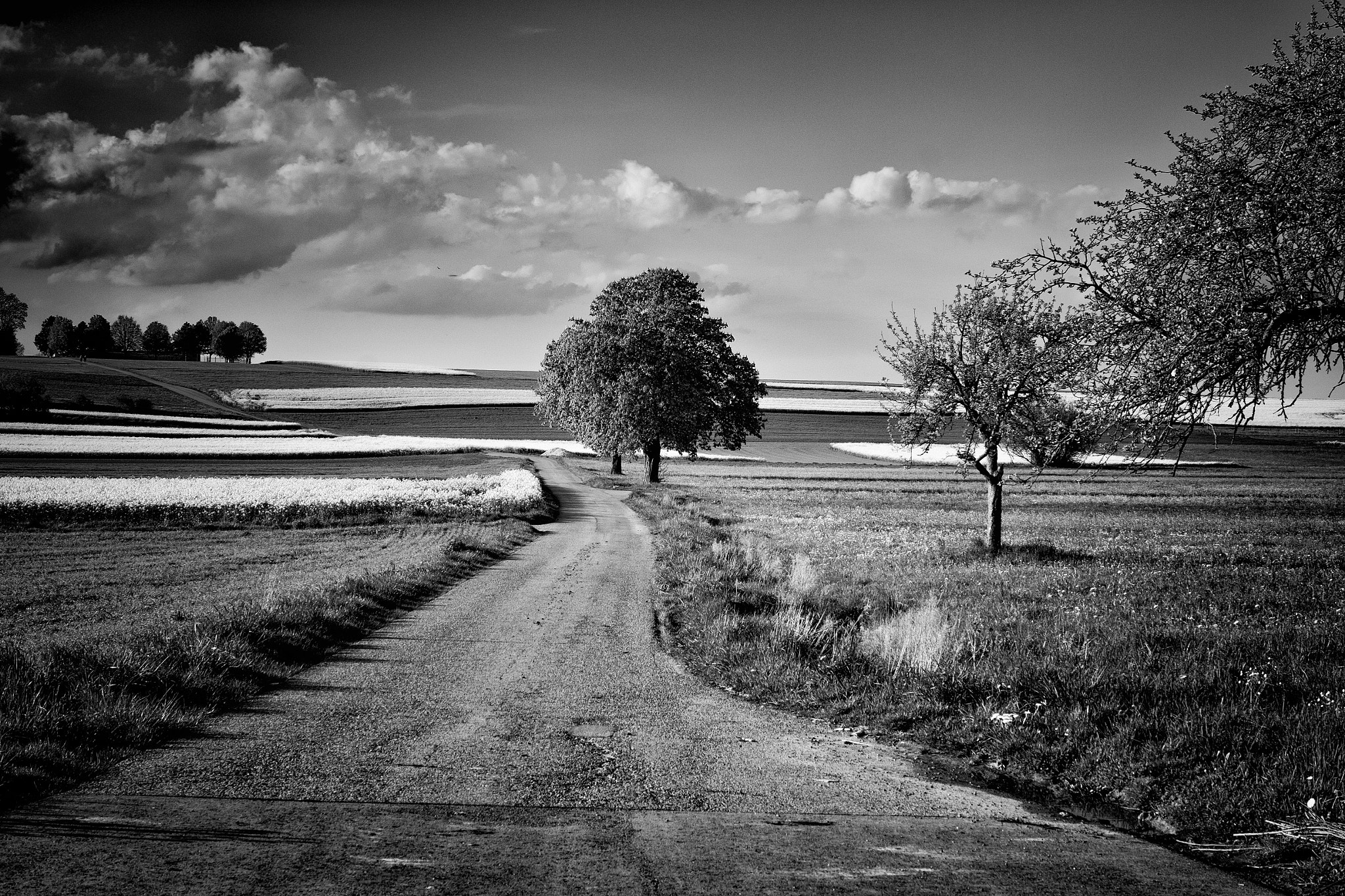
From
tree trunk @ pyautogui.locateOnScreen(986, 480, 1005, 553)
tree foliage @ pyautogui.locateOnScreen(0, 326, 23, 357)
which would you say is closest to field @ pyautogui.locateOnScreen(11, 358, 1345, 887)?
tree trunk @ pyautogui.locateOnScreen(986, 480, 1005, 553)

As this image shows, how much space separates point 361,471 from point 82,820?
2145 inches

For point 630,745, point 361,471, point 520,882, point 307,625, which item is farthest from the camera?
point 361,471

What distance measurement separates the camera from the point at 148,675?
8445mm

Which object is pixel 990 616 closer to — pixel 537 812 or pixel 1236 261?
pixel 1236 261

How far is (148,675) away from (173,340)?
211158 mm

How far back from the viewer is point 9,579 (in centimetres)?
1920

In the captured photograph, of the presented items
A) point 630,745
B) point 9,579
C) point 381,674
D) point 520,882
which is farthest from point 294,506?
point 520,882

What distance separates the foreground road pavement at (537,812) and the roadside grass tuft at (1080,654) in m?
0.74

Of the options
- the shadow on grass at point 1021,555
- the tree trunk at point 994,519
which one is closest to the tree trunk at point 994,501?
the tree trunk at point 994,519

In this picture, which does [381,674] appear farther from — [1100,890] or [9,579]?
[9,579]

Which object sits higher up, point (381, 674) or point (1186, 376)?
point (1186, 376)

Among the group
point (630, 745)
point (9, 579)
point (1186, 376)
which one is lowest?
point (9, 579)

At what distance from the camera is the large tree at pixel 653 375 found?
48.5 meters

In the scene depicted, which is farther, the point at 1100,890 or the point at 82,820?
the point at 82,820
